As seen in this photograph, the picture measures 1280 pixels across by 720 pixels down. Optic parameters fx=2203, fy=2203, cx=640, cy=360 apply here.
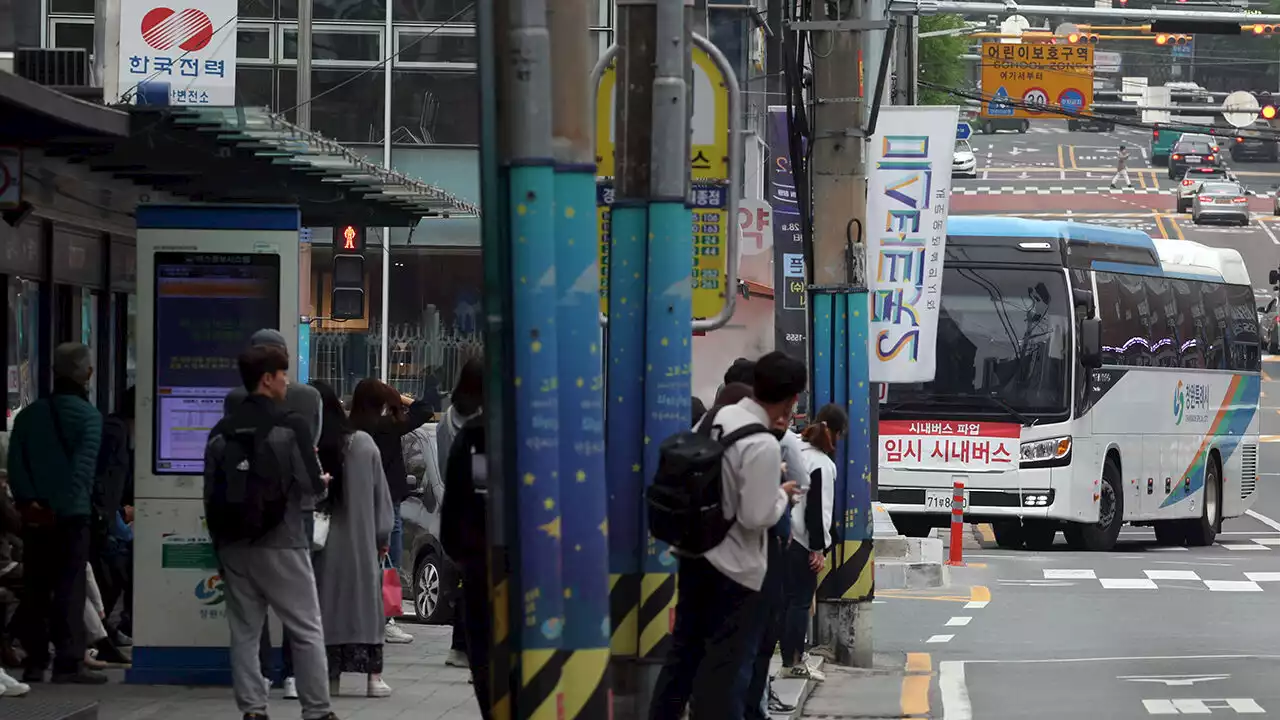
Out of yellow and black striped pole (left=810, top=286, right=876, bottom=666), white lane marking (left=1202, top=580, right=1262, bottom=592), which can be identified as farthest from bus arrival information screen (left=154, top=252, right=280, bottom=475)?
white lane marking (left=1202, top=580, right=1262, bottom=592)

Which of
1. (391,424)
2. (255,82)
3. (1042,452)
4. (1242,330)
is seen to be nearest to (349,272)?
(391,424)

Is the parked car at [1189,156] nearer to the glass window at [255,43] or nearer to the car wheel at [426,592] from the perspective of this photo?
the glass window at [255,43]

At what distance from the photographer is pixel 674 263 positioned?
28.6 feet

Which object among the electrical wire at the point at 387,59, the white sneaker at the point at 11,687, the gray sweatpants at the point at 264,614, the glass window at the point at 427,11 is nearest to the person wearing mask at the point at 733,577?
the gray sweatpants at the point at 264,614

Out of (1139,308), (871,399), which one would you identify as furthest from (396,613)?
(1139,308)

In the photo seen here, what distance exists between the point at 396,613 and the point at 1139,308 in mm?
16293

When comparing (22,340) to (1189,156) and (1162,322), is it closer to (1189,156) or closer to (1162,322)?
(1162,322)

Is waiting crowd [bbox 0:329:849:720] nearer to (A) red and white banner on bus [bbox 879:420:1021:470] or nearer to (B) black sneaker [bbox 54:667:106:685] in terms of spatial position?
(B) black sneaker [bbox 54:667:106:685]

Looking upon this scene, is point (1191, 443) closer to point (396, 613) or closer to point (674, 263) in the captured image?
point (396, 613)

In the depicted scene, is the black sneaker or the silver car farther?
the silver car

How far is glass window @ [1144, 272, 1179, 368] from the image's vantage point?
2662 centimetres

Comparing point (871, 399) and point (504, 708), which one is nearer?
point (504, 708)

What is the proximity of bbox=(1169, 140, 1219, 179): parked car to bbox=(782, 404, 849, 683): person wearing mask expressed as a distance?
267 feet

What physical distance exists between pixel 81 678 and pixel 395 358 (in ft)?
75.1
